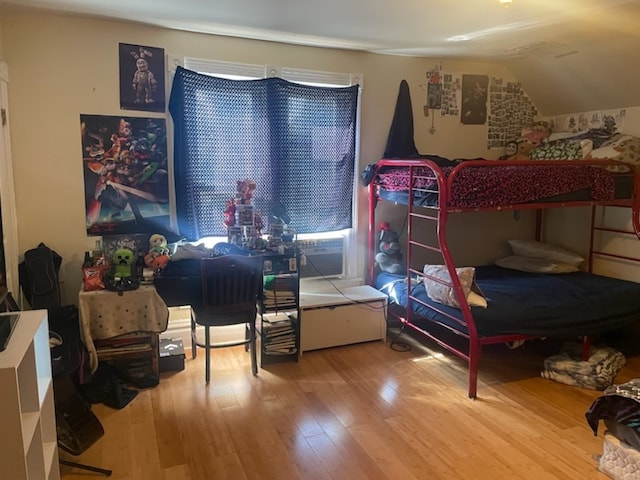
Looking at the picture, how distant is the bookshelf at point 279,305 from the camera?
3.53 meters

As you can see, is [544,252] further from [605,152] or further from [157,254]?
[157,254]

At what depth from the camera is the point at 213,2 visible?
9.21ft

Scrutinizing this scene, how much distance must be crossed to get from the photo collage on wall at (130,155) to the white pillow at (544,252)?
10.2ft

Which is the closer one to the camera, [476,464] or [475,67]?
[476,464]

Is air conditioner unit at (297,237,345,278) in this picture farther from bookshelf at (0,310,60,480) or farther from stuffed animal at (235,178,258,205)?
bookshelf at (0,310,60,480)

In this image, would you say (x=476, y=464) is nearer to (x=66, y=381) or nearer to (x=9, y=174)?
(x=66, y=381)

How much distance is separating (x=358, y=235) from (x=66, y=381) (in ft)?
8.04

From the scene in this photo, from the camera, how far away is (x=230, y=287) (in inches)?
127

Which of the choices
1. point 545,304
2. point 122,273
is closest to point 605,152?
point 545,304

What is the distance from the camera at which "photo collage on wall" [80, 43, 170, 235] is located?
339 centimetres

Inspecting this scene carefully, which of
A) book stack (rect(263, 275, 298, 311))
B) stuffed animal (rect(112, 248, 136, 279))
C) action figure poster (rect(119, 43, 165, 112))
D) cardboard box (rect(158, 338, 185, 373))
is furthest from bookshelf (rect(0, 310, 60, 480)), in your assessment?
action figure poster (rect(119, 43, 165, 112))

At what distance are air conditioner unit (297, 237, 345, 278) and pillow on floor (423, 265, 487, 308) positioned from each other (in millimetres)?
967

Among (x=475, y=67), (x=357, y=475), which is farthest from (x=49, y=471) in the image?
(x=475, y=67)

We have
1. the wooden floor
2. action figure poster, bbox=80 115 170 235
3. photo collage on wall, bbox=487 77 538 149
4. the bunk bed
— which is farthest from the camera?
photo collage on wall, bbox=487 77 538 149
